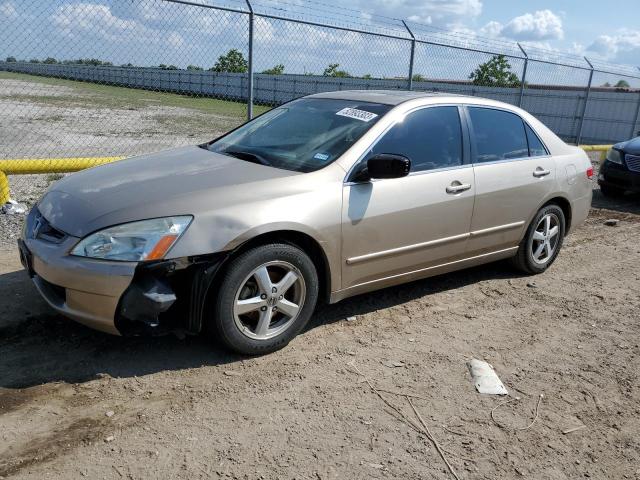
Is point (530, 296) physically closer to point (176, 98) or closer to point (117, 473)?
point (117, 473)

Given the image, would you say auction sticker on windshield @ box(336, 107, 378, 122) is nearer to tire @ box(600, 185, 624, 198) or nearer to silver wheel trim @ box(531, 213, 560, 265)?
silver wheel trim @ box(531, 213, 560, 265)

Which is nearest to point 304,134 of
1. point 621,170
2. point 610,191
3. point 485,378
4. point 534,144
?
point 485,378

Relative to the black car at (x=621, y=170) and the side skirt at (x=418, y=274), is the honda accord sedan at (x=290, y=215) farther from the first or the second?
the black car at (x=621, y=170)

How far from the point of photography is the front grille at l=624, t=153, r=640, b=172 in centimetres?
913

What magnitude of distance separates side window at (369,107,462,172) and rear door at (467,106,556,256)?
21cm

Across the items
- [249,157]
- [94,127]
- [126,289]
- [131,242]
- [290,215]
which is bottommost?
[94,127]

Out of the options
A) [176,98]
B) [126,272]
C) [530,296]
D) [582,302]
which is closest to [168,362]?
[126,272]

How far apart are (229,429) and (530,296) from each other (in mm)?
3150

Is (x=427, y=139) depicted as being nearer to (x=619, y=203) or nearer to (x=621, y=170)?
(x=621, y=170)

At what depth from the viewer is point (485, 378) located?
3.58 metres

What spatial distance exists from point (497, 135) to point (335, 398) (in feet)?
9.24

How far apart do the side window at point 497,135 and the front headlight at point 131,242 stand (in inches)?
104

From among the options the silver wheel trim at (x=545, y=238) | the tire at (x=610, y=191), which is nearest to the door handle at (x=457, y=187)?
the silver wheel trim at (x=545, y=238)

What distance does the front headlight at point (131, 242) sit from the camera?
3.14m
